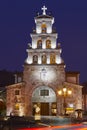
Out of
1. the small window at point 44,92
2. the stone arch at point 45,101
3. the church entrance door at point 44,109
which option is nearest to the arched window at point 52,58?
the stone arch at point 45,101

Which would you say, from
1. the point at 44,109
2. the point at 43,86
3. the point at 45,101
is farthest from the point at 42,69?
the point at 44,109

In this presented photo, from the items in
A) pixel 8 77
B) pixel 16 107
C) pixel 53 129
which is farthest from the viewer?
pixel 8 77

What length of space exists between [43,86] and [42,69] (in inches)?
115

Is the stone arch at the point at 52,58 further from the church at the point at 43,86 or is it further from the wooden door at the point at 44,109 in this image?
the wooden door at the point at 44,109

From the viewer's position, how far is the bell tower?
2630 inches

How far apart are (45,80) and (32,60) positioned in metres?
4.09

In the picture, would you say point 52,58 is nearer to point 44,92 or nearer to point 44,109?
point 44,92

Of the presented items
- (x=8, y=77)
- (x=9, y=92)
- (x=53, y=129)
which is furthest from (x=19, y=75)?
(x=53, y=129)

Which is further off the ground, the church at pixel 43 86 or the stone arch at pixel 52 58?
the stone arch at pixel 52 58

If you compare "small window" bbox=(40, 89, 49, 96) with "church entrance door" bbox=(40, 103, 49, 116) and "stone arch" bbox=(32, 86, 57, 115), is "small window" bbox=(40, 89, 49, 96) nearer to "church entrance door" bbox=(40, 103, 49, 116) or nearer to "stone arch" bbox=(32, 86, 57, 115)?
"stone arch" bbox=(32, 86, 57, 115)

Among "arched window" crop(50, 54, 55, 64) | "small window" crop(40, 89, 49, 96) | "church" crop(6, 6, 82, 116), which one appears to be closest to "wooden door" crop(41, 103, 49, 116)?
"church" crop(6, 6, 82, 116)

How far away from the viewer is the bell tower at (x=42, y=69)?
66.8m

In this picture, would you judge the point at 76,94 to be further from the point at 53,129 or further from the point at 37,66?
the point at 53,129

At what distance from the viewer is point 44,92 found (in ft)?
220
